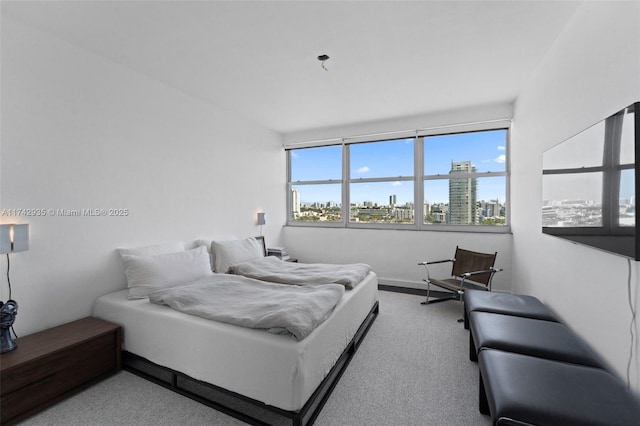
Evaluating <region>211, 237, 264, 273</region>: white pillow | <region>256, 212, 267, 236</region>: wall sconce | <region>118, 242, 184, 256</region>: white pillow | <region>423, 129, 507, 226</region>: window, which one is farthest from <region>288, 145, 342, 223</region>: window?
<region>118, 242, 184, 256</region>: white pillow

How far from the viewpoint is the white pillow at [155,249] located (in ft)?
9.69

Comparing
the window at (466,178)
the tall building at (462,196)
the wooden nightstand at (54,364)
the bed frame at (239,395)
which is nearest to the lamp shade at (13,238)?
the wooden nightstand at (54,364)

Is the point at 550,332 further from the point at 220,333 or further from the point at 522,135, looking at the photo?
the point at 522,135

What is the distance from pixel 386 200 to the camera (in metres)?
5.19

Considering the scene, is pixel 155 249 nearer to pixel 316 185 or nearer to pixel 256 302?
pixel 256 302

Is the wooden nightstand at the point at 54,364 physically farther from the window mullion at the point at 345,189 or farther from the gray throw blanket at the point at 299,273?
the window mullion at the point at 345,189

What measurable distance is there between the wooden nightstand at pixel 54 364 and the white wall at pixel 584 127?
3.57 meters

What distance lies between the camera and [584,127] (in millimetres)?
2037

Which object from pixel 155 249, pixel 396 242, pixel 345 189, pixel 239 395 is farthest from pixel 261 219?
pixel 239 395

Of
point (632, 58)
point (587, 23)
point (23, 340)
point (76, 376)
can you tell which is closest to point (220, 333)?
point (76, 376)

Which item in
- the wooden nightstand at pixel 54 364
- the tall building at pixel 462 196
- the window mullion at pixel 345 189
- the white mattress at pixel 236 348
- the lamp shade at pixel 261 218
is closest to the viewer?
the white mattress at pixel 236 348

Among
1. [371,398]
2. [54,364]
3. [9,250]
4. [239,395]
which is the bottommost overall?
[371,398]

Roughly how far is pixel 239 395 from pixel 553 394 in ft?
5.73

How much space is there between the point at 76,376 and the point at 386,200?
15.1 ft
